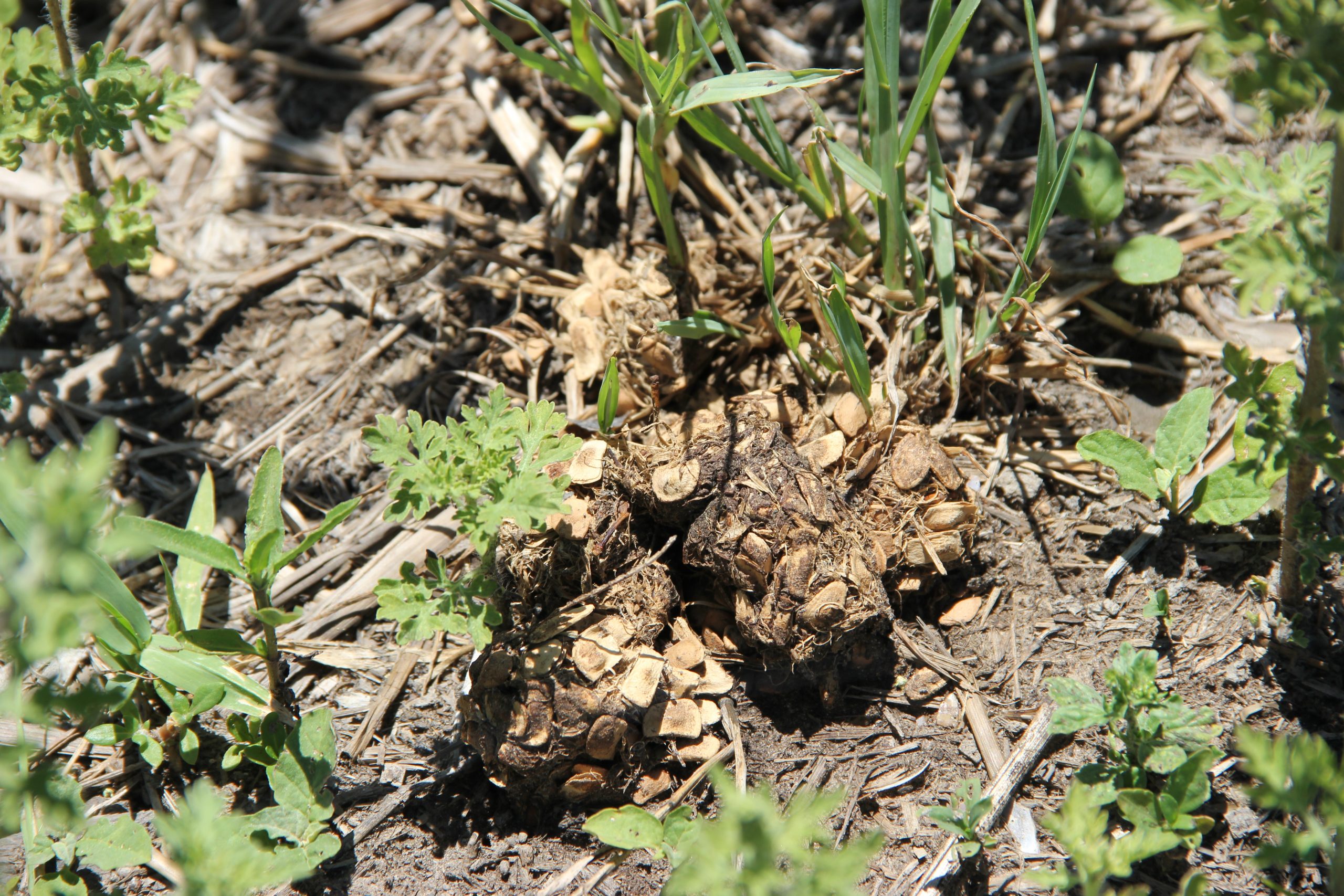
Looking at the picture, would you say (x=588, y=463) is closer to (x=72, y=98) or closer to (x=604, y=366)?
(x=604, y=366)

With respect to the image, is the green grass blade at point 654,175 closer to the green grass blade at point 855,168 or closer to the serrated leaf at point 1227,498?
the green grass blade at point 855,168

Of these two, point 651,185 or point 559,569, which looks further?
point 651,185

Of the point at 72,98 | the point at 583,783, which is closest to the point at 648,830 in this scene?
the point at 583,783

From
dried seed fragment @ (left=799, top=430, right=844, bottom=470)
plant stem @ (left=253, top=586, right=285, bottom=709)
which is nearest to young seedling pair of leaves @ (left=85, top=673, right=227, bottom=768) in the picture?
plant stem @ (left=253, top=586, right=285, bottom=709)

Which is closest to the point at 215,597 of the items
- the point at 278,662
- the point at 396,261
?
the point at 278,662

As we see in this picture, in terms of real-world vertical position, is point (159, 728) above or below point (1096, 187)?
below

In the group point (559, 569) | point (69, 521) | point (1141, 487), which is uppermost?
point (69, 521)

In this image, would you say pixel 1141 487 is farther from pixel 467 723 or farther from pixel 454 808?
pixel 454 808
